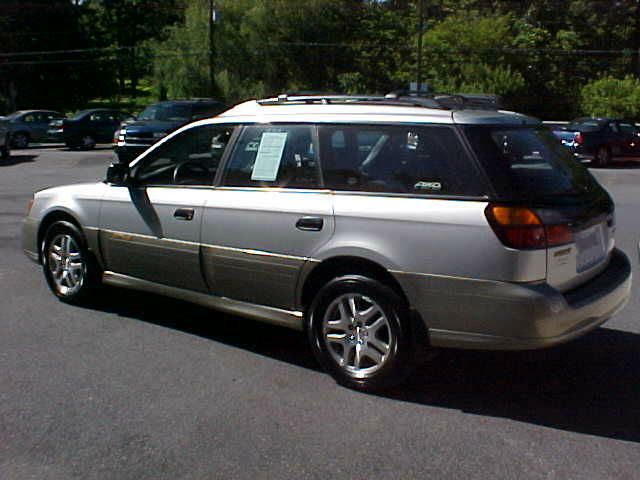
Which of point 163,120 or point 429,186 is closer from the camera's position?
point 429,186

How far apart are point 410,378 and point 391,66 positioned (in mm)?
54841

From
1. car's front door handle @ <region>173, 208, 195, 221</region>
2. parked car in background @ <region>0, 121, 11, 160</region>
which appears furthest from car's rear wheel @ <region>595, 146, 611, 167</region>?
car's front door handle @ <region>173, 208, 195, 221</region>

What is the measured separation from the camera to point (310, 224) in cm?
502

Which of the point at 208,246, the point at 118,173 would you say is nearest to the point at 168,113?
the point at 118,173

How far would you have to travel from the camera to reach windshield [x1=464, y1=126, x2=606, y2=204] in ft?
14.7

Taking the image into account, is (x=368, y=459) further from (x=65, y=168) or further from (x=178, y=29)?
(x=178, y=29)

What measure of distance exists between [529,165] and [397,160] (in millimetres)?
750

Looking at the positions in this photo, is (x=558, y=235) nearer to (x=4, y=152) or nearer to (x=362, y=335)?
(x=362, y=335)

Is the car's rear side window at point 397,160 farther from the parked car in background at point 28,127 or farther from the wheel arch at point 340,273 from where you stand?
the parked car in background at point 28,127

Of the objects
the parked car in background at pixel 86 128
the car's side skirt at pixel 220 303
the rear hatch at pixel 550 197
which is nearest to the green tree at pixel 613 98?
the parked car in background at pixel 86 128

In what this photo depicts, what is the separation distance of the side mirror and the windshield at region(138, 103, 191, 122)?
1650 centimetres

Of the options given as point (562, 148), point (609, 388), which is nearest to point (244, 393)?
point (609, 388)

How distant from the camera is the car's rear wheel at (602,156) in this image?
939 inches

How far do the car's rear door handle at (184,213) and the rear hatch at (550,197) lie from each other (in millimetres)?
2021
